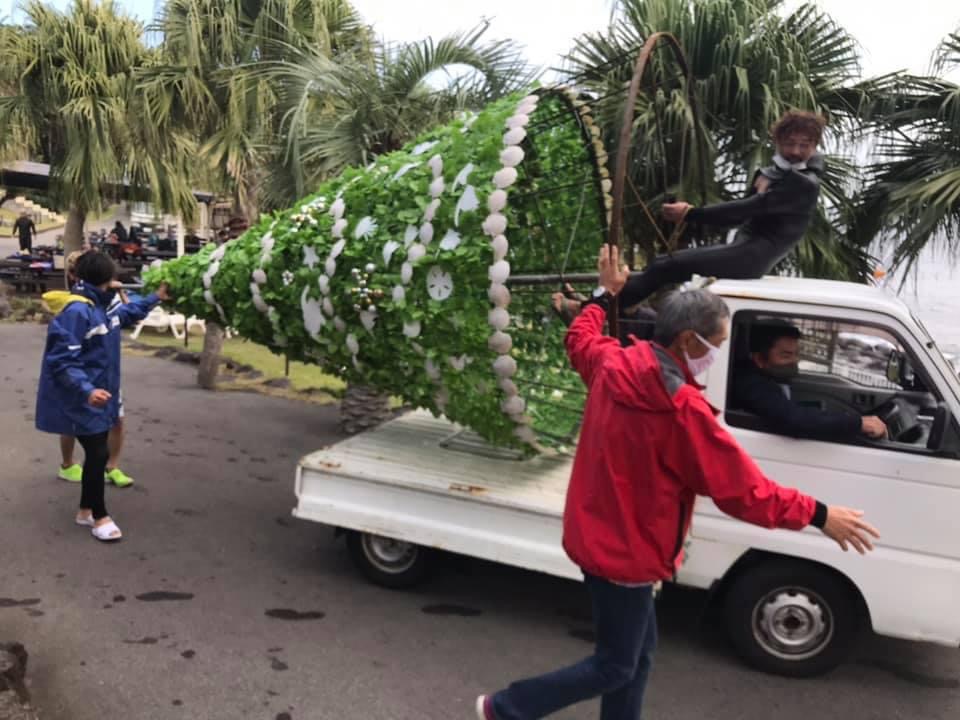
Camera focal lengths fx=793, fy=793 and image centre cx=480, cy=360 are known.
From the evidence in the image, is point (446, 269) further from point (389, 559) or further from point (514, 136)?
point (389, 559)

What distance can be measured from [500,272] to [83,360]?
2890 mm

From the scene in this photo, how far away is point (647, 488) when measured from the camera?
268 cm

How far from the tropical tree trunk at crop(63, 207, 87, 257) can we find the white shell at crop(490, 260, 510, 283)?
13069 mm

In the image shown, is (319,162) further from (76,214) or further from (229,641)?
(76,214)

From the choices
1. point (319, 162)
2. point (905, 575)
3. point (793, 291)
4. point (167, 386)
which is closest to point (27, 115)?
point (167, 386)

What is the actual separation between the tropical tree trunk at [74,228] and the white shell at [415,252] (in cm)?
1249

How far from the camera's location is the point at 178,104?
11.3 metres

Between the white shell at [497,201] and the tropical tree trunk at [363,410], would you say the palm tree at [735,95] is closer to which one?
the white shell at [497,201]

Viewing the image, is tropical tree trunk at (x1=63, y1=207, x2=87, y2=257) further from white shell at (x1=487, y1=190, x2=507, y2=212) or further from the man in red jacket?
the man in red jacket

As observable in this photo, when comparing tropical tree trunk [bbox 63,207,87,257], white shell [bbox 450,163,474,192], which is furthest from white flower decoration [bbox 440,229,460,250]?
tropical tree trunk [bbox 63,207,87,257]

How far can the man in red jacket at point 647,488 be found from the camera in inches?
101

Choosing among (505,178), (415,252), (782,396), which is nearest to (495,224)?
(505,178)

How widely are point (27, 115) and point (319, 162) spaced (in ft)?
29.5

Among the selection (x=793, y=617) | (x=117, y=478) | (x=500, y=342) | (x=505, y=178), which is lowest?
(x=117, y=478)
